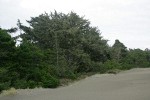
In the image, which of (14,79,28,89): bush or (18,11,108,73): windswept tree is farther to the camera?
(18,11,108,73): windswept tree

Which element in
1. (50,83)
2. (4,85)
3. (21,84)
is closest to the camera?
(4,85)

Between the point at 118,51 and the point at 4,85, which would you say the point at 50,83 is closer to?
the point at 4,85

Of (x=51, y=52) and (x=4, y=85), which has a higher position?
(x=51, y=52)

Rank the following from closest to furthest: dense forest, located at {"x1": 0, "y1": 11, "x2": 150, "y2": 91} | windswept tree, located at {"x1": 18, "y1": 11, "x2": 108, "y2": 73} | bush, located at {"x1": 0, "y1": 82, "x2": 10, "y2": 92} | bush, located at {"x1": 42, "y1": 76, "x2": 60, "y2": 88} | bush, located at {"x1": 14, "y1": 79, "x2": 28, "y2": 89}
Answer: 1. bush, located at {"x1": 0, "y1": 82, "x2": 10, "y2": 92}
2. bush, located at {"x1": 14, "y1": 79, "x2": 28, "y2": 89}
3. dense forest, located at {"x1": 0, "y1": 11, "x2": 150, "y2": 91}
4. bush, located at {"x1": 42, "y1": 76, "x2": 60, "y2": 88}
5. windswept tree, located at {"x1": 18, "y1": 11, "x2": 108, "y2": 73}

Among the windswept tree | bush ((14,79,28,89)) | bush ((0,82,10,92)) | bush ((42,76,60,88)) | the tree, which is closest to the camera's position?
bush ((0,82,10,92))

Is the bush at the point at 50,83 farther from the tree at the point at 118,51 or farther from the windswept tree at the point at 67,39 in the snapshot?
the tree at the point at 118,51

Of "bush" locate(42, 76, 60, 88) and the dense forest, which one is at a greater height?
the dense forest

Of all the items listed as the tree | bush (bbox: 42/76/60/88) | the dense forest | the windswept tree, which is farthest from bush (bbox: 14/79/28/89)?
the tree

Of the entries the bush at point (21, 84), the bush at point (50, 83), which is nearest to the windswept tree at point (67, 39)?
the bush at point (50, 83)

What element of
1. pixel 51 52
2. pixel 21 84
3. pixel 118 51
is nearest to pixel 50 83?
pixel 21 84

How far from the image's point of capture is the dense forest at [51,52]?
95.0ft

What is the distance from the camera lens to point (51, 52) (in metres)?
38.6

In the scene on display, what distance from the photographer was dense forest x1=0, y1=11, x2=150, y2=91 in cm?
2895

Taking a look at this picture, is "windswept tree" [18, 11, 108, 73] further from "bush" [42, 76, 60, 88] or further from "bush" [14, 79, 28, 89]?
"bush" [14, 79, 28, 89]
